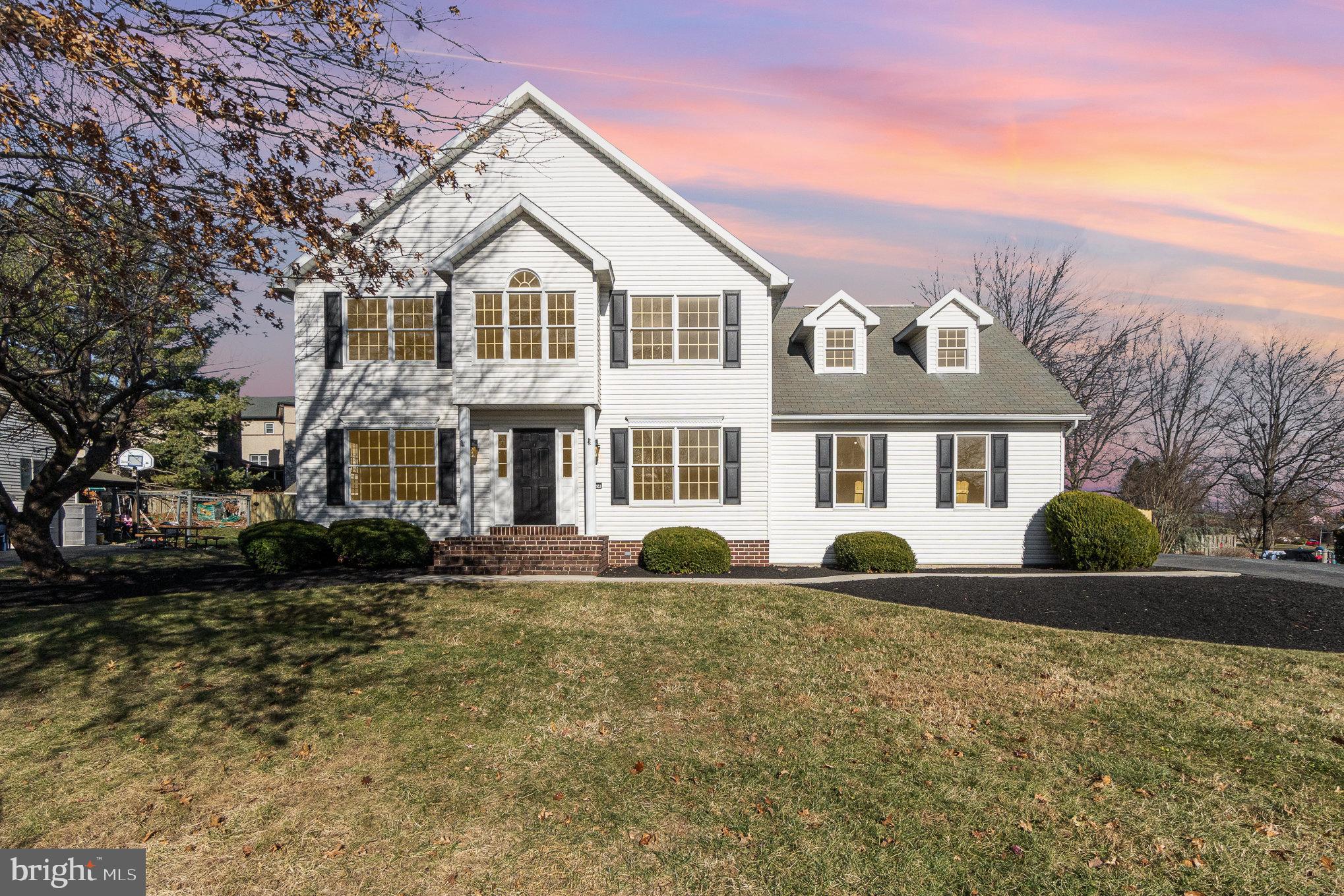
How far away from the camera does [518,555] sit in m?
15.0

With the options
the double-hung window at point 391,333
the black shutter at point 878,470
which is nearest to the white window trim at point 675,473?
the black shutter at point 878,470

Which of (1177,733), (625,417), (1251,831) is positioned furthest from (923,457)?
(1251,831)

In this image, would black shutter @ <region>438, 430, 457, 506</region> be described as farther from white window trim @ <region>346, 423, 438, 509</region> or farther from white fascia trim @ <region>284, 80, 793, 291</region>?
white fascia trim @ <region>284, 80, 793, 291</region>

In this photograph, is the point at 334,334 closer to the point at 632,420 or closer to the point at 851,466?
the point at 632,420

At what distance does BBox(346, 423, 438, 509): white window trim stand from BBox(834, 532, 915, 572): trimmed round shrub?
9973 millimetres

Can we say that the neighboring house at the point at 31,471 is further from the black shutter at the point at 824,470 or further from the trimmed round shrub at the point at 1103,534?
the trimmed round shrub at the point at 1103,534

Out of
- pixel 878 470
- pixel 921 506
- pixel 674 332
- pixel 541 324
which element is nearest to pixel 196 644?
pixel 541 324

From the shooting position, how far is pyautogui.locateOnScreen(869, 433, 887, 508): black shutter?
58.1 feet

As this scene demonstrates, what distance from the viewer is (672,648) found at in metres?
9.66

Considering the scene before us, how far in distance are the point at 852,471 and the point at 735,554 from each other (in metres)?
3.74

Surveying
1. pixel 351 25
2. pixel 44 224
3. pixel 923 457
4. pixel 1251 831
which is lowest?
pixel 1251 831

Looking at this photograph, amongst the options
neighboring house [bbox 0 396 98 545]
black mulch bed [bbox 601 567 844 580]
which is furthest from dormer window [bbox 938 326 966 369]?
neighboring house [bbox 0 396 98 545]

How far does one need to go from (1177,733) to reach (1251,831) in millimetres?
1878

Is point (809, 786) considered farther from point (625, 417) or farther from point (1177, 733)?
point (625, 417)
